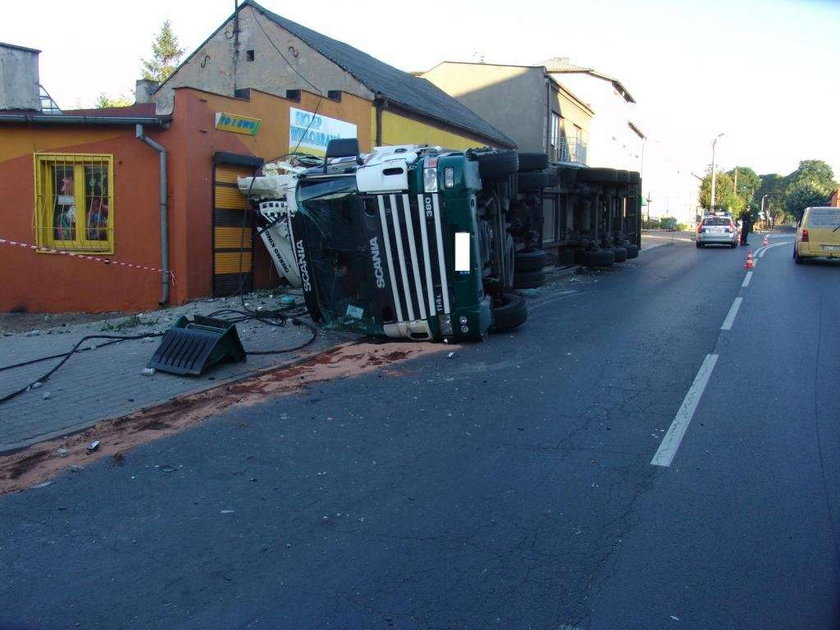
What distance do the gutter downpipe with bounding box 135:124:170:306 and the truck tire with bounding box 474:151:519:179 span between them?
543 cm

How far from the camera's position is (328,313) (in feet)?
33.2

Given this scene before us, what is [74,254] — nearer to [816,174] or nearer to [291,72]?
[291,72]

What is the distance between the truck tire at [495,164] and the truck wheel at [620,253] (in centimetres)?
1317

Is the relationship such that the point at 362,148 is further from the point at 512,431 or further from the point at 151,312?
the point at 512,431

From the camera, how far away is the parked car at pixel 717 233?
106 ft

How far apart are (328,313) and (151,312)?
3.56 meters

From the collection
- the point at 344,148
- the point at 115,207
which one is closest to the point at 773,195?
the point at 344,148

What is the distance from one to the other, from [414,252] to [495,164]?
1.73m

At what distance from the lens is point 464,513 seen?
455 cm

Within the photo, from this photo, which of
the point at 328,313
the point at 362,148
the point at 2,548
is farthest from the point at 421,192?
the point at 362,148

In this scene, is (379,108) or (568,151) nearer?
(379,108)

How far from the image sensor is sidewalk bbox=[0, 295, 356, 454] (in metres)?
6.47

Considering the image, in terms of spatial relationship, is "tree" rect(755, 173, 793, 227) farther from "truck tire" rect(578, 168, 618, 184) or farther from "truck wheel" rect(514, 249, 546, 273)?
"truck wheel" rect(514, 249, 546, 273)

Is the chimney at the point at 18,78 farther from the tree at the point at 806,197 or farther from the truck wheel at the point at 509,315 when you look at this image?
the tree at the point at 806,197
